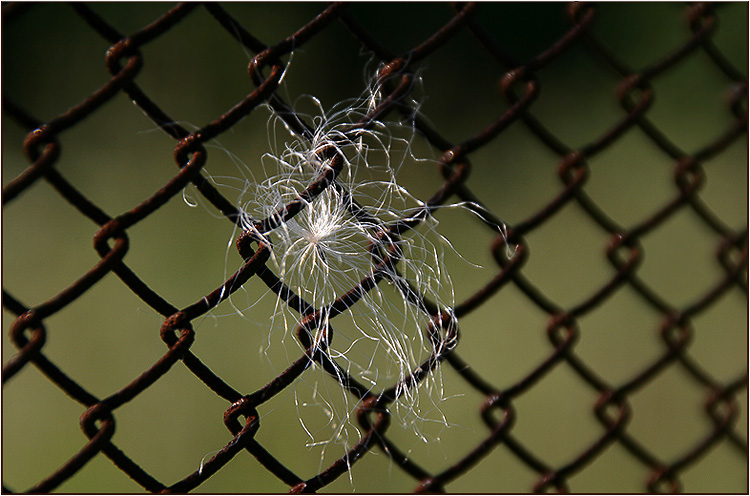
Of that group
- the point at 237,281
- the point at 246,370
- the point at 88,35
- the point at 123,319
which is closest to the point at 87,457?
the point at 237,281

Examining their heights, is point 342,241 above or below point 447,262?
below

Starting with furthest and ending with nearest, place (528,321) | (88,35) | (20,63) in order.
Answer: (88,35) < (20,63) < (528,321)

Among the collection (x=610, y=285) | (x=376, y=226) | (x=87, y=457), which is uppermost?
(x=610, y=285)

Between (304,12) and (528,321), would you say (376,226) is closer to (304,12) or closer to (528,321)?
(528,321)

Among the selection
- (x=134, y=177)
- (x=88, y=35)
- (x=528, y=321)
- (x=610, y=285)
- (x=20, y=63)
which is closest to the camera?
(x=610, y=285)

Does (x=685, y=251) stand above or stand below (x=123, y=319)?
above

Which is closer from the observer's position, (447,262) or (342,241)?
(342,241)

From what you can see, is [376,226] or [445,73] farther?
[445,73]
